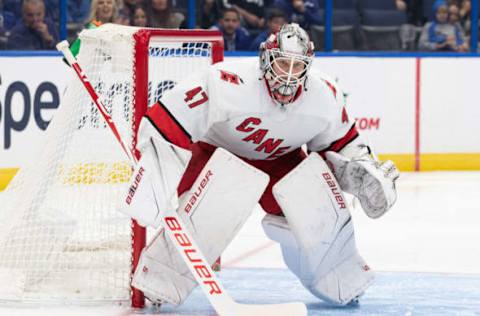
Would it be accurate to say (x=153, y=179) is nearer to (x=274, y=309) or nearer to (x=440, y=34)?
(x=274, y=309)

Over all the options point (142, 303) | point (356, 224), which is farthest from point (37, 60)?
point (142, 303)

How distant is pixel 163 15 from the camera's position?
23.6ft

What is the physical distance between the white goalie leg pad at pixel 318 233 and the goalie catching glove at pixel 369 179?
0.17 ft

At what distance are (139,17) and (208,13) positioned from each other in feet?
1.99

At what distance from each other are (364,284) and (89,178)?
105 cm

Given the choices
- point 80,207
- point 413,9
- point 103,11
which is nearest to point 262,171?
point 80,207

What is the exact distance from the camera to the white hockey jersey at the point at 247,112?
11.4 ft

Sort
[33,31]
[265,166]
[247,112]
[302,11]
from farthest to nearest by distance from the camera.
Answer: [302,11]
[33,31]
[265,166]
[247,112]

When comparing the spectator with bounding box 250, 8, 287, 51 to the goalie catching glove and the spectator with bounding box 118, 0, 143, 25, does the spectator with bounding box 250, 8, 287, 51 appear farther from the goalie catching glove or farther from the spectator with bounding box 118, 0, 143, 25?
the goalie catching glove

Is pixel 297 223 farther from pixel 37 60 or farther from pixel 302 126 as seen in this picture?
pixel 37 60

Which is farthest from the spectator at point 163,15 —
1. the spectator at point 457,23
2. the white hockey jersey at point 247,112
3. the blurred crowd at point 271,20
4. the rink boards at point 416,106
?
the white hockey jersey at point 247,112

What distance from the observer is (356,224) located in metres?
5.64

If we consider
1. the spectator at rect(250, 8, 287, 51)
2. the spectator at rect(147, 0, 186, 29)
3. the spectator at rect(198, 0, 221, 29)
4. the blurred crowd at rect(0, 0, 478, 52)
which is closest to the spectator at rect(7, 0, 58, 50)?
the blurred crowd at rect(0, 0, 478, 52)

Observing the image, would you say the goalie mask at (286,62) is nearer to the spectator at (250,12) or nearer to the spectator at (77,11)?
the spectator at (77,11)
